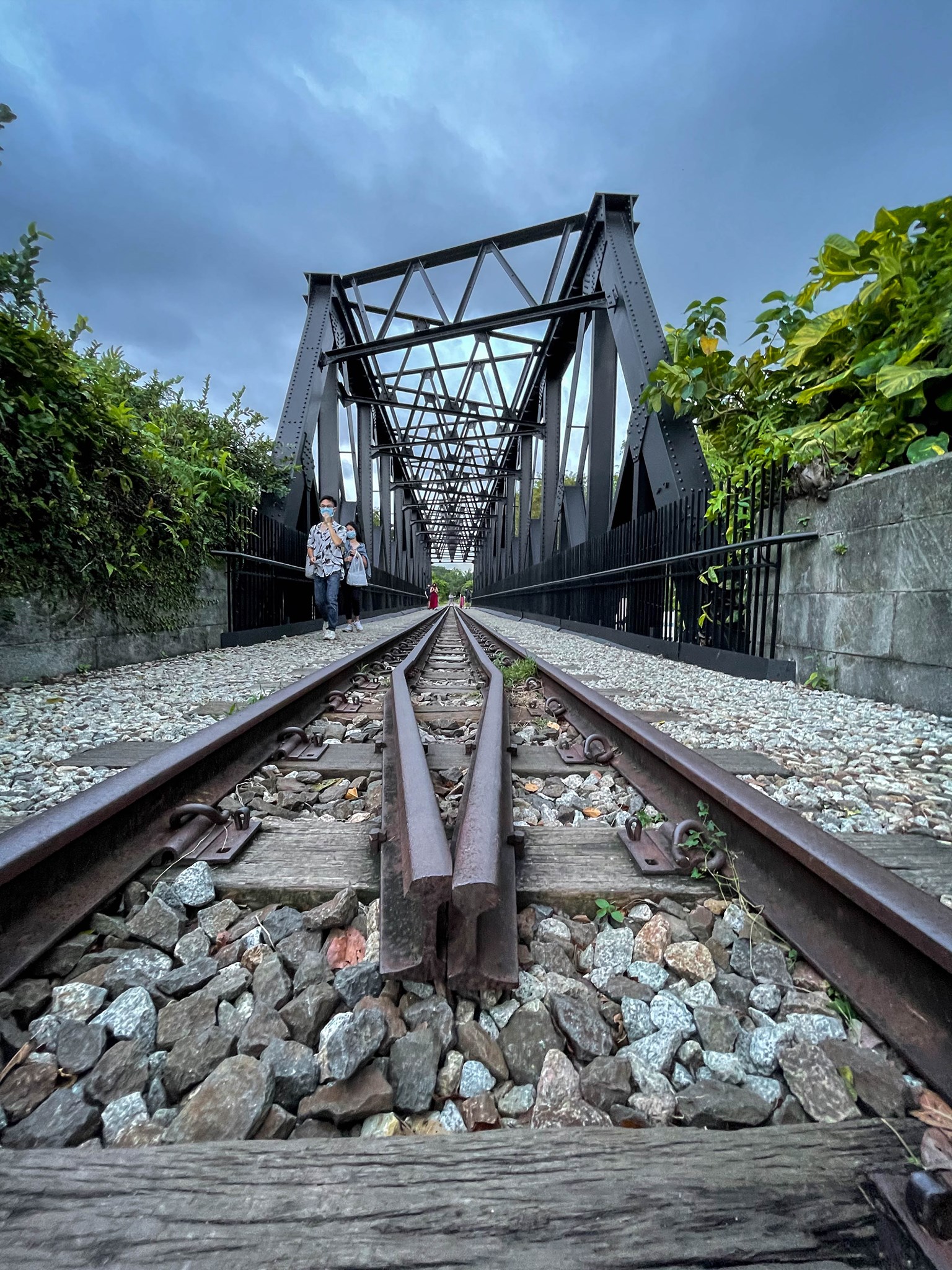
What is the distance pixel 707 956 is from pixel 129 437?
17.9ft

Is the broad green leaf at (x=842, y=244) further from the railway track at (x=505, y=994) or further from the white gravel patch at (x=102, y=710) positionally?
the white gravel patch at (x=102, y=710)

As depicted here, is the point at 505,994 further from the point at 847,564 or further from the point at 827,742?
the point at 847,564

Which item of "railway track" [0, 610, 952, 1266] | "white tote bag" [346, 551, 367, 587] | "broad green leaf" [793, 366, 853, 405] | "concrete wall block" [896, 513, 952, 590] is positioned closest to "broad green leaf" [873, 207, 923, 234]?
"broad green leaf" [793, 366, 853, 405]

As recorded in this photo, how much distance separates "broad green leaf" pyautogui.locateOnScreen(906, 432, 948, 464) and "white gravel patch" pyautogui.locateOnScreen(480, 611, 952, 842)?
1507 mm

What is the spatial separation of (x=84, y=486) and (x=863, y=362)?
5.62 metres

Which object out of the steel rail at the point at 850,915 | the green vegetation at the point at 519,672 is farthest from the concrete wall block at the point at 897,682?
the steel rail at the point at 850,915

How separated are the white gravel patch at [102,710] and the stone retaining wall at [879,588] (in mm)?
3778

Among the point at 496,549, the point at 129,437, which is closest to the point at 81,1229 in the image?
the point at 129,437

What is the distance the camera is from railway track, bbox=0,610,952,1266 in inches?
23.5

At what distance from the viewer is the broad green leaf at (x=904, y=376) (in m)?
3.30

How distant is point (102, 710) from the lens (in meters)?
2.97

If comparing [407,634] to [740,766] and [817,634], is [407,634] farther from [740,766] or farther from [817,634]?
[740,766]

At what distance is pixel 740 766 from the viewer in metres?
2.10

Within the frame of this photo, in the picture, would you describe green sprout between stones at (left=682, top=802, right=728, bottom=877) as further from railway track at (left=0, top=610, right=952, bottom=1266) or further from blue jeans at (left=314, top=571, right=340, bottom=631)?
blue jeans at (left=314, top=571, right=340, bottom=631)
